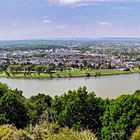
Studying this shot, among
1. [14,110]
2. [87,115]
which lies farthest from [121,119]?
[14,110]

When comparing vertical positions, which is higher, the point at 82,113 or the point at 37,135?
the point at 37,135

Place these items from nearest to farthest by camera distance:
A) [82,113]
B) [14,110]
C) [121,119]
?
[121,119] < [82,113] < [14,110]

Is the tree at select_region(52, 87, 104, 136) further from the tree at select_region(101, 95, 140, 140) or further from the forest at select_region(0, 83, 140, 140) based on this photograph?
the tree at select_region(101, 95, 140, 140)

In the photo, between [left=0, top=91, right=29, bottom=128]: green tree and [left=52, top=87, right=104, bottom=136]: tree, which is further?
[left=0, top=91, right=29, bottom=128]: green tree

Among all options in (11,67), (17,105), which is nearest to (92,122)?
(17,105)

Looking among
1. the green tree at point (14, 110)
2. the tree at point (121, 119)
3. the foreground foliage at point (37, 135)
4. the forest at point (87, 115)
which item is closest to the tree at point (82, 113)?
the forest at point (87, 115)

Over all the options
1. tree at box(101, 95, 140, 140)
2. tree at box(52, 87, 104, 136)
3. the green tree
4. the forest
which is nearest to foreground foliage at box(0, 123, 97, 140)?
the forest

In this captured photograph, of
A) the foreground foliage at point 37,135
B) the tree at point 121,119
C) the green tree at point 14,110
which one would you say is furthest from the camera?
the green tree at point 14,110

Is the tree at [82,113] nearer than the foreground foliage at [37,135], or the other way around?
the foreground foliage at [37,135]

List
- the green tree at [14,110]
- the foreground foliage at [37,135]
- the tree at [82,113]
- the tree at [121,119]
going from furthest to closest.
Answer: the green tree at [14,110] → the tree at [82,113] → the tree at [121,119] → the foreground foliage at [37,135]

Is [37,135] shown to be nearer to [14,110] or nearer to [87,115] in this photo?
[87,115]

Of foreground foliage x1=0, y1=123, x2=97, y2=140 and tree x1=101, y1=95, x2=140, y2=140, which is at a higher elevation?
foreground foliage x1=0, y1=123, x2=97, y2=140

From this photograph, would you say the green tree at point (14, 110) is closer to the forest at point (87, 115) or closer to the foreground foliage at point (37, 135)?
the forest at point (87, 115)
